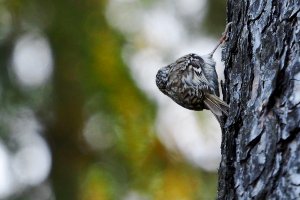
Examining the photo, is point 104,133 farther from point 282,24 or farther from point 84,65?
point 282,24

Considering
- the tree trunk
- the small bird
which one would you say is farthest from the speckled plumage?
the tree trunk

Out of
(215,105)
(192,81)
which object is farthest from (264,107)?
(192,81)

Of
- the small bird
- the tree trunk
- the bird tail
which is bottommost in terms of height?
the tree trunk

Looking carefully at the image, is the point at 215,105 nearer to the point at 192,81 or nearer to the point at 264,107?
the point at 192,81

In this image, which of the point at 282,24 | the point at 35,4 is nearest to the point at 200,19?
the point at 35,4

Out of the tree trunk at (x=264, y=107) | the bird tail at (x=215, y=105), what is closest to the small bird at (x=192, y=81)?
the bird tail at (x=215, y=105)

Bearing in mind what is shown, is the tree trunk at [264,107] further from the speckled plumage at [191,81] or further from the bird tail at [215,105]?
the speckled plumage at [191,81]

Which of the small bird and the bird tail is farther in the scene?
the small bird

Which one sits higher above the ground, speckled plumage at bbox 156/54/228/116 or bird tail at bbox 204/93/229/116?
speckled plumage at bbox 156/54/228/116

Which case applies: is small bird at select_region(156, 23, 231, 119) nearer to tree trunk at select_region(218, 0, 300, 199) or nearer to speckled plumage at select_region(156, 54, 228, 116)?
speckled plumage at select_region(156, 54, 228, 116)
